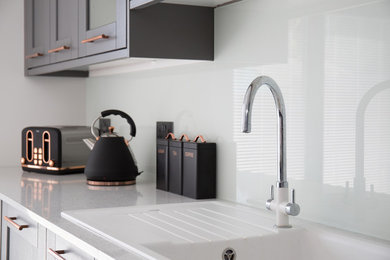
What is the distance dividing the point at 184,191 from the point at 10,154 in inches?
59.4

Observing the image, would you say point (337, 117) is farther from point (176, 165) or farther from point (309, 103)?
point (176, 165)

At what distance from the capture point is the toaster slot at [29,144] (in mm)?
2971

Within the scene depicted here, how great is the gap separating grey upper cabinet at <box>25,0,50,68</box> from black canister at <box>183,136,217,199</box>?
3.72ft

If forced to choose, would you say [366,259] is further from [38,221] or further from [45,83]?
[45,83]

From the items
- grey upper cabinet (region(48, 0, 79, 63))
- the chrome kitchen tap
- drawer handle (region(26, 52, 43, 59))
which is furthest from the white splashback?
drawer handle (region(26, 52, 43, 59))

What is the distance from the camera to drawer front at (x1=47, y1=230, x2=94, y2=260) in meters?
1.57

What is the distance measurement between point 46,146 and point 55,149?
0.27ft

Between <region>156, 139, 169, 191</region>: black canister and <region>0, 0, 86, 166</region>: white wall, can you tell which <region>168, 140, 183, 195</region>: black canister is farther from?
<region>0, 0, 86, 166</region>: white wall

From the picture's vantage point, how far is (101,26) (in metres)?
2.28

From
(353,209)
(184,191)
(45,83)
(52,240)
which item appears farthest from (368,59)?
(45,83)

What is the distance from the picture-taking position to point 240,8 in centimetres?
207

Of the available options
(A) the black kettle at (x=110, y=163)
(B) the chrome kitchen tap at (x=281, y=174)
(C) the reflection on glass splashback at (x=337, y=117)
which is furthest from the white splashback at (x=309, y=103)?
(A) the black kettle at (x=110, y=163)

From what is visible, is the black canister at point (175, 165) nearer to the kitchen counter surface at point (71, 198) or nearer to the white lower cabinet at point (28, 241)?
the kitchen counter surface at point (71, 198)

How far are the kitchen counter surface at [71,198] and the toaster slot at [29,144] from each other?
138 mm
